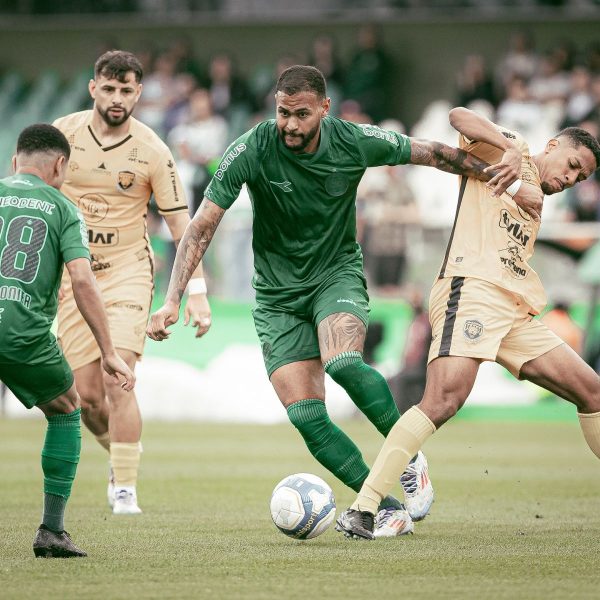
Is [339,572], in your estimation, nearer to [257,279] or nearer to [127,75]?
[257,279]

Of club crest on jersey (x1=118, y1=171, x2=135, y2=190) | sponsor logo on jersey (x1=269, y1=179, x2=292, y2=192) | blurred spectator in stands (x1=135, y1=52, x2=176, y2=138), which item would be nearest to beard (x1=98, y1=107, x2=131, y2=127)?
club crest on jersey (x1=118, y1=171, x2=135, y2=190)

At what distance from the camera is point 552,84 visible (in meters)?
21.6

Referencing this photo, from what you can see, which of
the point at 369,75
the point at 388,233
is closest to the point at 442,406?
the point at 388,233

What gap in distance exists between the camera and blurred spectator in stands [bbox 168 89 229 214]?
2034 centimetres

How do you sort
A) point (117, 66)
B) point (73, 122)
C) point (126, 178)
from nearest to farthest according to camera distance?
1. point (117, 66)
2. point (126, 178)
3. point (73, 122)

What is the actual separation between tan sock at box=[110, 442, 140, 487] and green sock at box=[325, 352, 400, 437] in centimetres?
229

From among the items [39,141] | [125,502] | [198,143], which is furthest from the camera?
[198,143]

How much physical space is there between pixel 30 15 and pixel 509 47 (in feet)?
33.5

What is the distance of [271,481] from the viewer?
11.0 m

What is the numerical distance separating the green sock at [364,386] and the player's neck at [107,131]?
2.99 meters

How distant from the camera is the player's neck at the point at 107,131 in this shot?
30.5 feet

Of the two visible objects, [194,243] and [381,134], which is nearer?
[194,243]

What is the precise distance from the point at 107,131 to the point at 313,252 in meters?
2.47

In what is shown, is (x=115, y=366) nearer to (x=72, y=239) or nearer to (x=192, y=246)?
(x=72, y=239)
